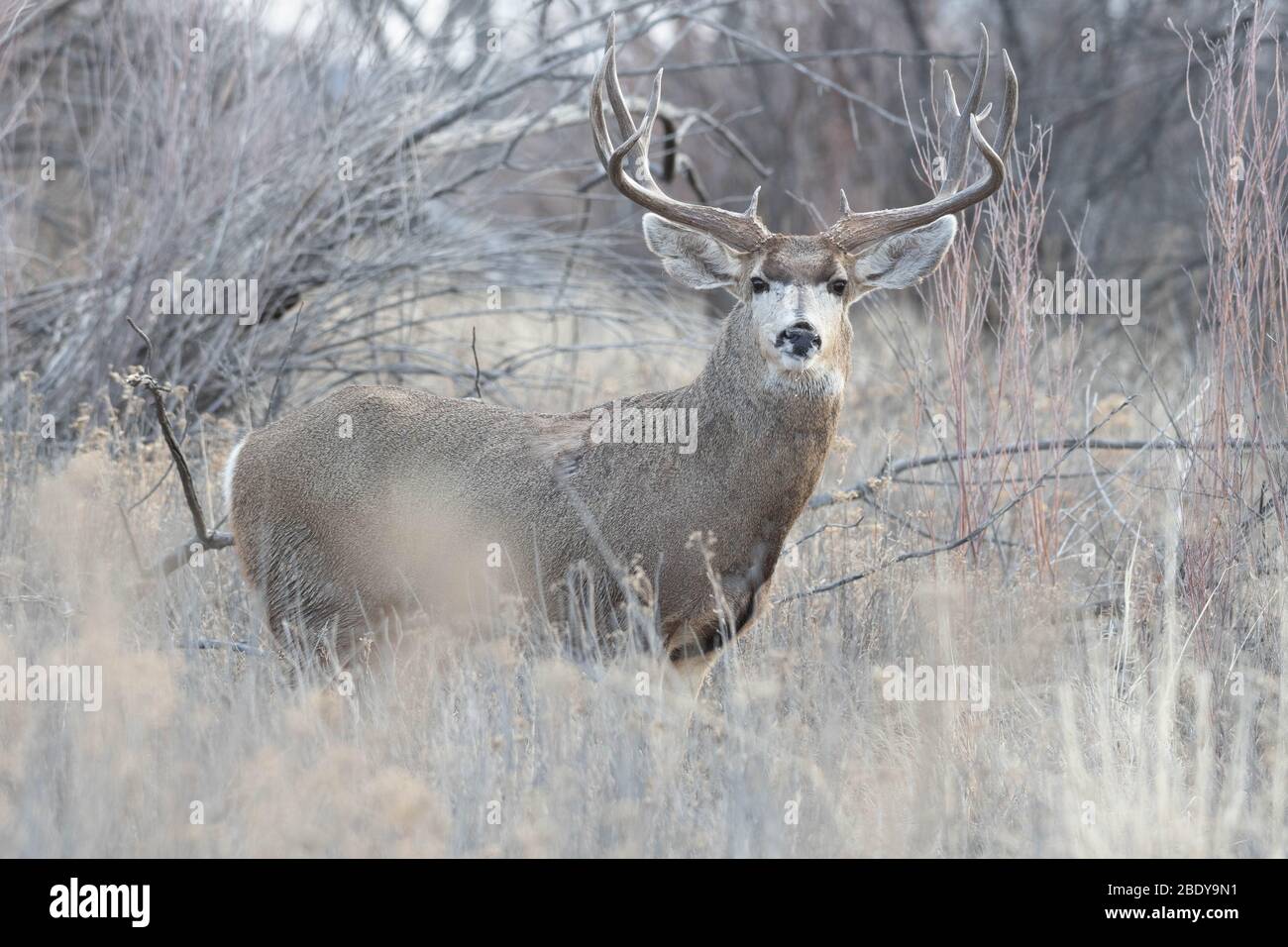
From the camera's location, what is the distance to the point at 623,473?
5262 millimetres

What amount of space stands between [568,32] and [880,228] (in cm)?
385

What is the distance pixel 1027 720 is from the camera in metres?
5.01

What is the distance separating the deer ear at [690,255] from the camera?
17.9 ft

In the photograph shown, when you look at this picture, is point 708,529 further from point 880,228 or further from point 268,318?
point 268,318

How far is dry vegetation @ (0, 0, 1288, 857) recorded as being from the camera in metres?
4.06

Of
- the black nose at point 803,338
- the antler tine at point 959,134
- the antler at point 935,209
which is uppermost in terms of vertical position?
the antler tine at point 959,134

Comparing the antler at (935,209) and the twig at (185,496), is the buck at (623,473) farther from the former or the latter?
the twig at (185,496)

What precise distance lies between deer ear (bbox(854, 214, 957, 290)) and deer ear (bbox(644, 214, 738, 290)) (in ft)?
1.52

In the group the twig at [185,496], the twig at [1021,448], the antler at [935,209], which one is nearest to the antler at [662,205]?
the antler at [935,209]

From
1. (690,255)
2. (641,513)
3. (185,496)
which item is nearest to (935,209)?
(690,255)

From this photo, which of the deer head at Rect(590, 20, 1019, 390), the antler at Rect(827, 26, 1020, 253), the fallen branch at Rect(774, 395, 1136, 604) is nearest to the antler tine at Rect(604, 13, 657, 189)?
the deer head at Rect(590, 20, 1019, 390)

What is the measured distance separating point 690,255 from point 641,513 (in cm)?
101

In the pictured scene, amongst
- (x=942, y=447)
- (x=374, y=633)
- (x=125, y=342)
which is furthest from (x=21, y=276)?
(x=942, y=447)

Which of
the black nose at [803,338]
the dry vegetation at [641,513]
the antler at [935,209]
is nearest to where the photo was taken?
the dry vegetation at [641,513]
